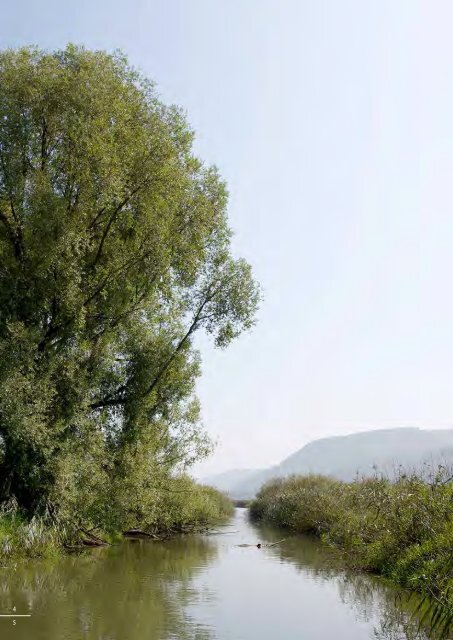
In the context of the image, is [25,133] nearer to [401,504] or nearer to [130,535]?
[401,504]

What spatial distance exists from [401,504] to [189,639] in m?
9.34

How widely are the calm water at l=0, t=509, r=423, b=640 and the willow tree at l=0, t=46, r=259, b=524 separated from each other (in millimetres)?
3803

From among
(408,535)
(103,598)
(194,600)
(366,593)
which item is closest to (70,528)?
(103,598)

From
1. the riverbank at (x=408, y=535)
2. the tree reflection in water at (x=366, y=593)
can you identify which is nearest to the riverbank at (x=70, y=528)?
the tree reflection in water at (x=366, y=593)

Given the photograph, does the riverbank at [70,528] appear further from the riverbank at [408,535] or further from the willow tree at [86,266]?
the riverbank at [408,535]

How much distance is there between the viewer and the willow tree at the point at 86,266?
67.4ft

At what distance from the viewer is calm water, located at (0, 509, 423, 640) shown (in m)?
11.4

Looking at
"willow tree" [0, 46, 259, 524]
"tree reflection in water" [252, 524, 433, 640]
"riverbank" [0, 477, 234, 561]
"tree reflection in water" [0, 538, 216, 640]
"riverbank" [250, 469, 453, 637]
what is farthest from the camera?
"willow tree" [0, 46, 259, 524]

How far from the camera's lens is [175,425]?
28.2 metres

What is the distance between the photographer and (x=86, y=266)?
22500 mm

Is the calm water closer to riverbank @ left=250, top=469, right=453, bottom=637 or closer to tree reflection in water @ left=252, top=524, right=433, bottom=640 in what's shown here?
tree reflection in water @ left=252, top=524, right=433, bottom=640

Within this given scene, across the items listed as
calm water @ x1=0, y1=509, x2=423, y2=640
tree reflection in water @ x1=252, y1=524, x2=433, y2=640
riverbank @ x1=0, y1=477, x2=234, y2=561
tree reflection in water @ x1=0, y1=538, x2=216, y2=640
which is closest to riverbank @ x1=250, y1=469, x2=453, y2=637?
tree reflection in water @ x1=252, y1=524, x2=433, y2=640

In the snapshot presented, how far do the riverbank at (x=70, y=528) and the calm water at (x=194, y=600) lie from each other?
778mm

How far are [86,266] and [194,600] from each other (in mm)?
12595
